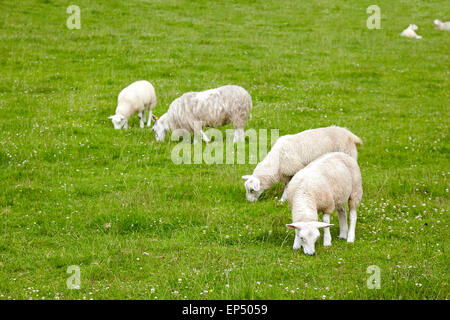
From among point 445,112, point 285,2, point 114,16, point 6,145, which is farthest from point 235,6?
point 6,145

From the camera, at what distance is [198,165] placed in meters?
12.4

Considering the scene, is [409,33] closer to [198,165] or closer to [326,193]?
[198,165]

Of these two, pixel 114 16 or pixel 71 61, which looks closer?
pixel 71 61

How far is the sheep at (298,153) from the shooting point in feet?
34.6

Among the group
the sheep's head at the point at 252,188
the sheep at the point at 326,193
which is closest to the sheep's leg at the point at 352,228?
the sheep at the point at 326,193

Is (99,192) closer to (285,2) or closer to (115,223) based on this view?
(115,223)

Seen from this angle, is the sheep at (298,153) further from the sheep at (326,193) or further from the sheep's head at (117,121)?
the sheep's head at (117,121)

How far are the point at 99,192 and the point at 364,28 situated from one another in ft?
75.8

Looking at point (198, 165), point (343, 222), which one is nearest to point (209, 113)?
point (198, 165)

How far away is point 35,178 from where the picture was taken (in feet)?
36.3

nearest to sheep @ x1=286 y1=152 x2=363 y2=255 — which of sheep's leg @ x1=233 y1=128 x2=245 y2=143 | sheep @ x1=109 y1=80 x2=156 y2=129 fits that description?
sheep's leg @ x1=233 y1=128 x2=245 y2=143

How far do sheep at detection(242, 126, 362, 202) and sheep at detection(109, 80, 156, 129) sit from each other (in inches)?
233

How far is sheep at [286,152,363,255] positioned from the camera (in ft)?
27.1

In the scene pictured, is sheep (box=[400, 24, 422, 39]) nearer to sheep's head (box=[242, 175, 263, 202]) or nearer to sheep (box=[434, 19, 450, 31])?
sheep (box=[434, 19, 450, 31])
